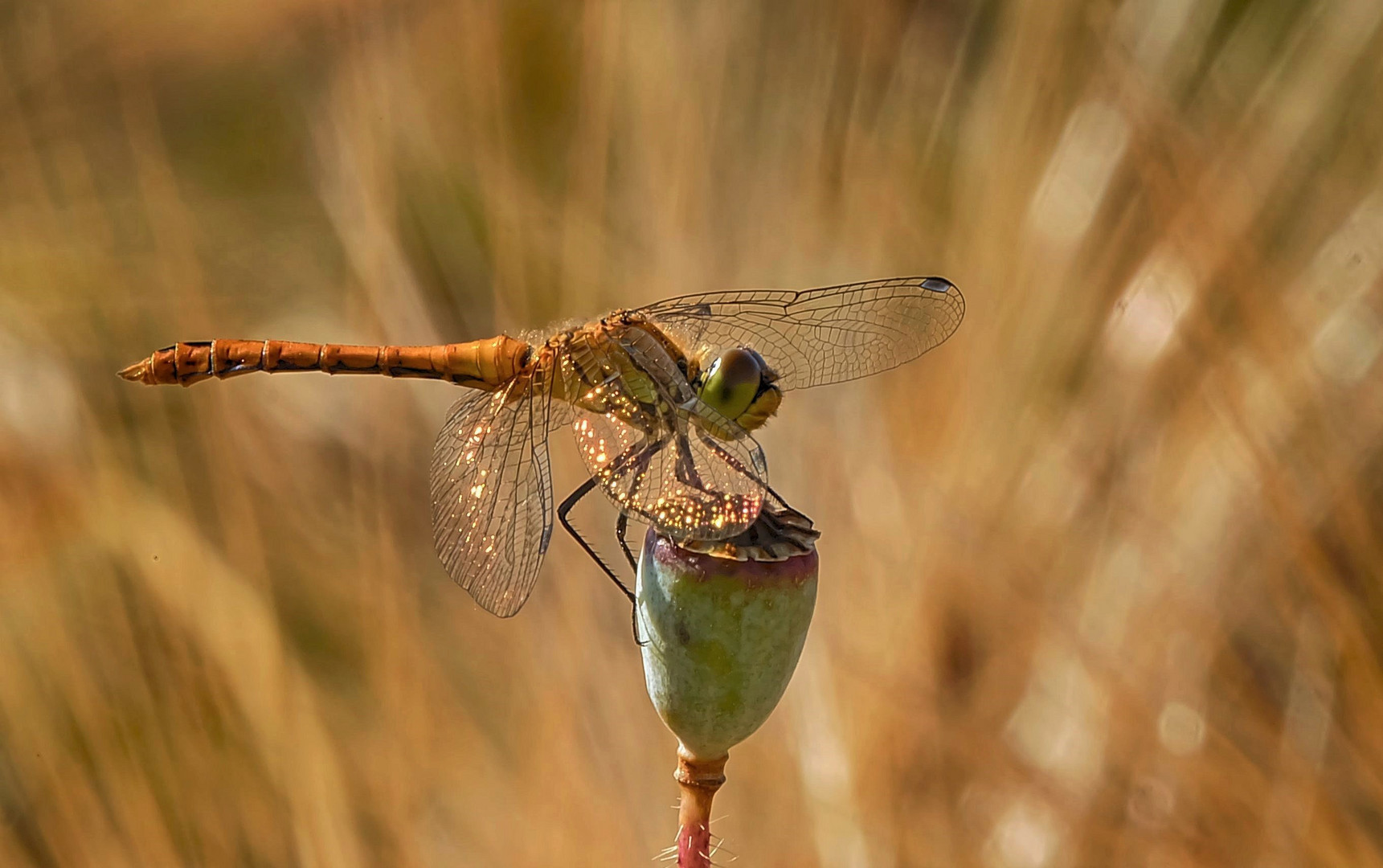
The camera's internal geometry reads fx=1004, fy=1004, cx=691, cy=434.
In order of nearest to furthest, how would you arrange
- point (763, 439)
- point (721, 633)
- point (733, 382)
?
point (721, 633) < point (733, 382) < point (763, 439)

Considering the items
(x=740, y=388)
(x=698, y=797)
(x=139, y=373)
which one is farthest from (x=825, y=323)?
(x=139, y=373)

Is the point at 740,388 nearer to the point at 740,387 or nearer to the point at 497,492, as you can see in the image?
the point at 740,387

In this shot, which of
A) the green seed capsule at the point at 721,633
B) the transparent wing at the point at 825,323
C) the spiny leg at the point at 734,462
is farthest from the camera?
the transparent wing at the point at 825,323

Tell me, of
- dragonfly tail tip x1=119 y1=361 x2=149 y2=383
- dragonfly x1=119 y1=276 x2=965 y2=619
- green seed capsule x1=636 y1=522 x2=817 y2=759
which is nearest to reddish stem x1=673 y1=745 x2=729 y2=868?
green seed capsule x1=636 y1=522 x2=817 y2=759

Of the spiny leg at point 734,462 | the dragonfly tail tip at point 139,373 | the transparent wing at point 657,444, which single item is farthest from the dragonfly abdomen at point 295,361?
the spiny leg at point 734,462

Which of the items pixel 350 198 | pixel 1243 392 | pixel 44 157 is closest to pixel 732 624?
pixel 1243 392

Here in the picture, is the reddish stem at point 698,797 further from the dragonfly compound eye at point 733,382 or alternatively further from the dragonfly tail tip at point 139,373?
the dragonfly tail tip at point 139,373

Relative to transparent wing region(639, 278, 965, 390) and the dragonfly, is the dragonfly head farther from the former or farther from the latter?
transparent wing region(639, 278, 965, 390)
